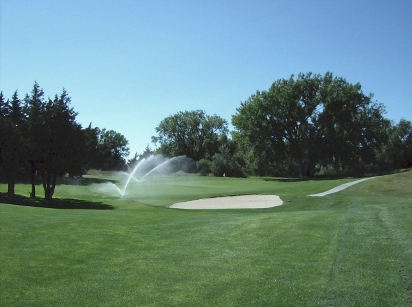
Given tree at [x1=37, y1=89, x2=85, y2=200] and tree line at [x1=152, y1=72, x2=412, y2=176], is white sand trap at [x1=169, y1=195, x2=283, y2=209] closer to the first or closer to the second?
tree at [x1=37, y1=89, x2=85, y2=200]

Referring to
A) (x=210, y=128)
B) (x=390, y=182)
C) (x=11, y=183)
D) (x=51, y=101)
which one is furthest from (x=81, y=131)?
(x=210, y=128)

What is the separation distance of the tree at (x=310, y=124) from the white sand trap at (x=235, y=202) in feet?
119

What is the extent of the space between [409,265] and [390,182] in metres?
26.1

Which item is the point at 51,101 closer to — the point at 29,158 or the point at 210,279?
the point at 29,158

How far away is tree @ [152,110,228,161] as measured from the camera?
334 ft

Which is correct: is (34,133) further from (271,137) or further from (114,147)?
(114,147)

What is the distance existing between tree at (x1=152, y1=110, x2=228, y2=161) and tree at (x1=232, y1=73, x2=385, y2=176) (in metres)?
37.1

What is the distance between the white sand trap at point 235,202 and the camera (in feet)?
77.9

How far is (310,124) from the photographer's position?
63188 mm

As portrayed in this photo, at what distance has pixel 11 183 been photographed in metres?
29.2

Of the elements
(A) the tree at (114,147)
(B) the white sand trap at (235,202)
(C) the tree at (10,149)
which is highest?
(A) the tree at (114,147)

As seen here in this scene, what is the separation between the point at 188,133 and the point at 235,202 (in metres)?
80.1

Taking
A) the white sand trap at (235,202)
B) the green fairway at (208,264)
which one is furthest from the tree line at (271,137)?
the green fairway at (208,264)

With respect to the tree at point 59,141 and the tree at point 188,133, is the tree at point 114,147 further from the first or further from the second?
the tree at point 59,141
